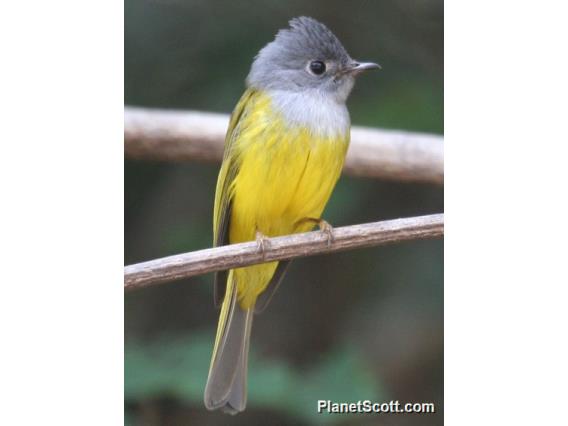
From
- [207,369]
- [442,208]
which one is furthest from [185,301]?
[442,208]

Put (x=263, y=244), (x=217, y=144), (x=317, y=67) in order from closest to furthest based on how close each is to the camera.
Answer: (x=263, y=244)
(x=317, y=67)
(x=217, y=144)

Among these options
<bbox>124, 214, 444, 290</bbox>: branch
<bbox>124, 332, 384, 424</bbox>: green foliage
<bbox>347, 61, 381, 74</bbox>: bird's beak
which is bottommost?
<bbox>124, 332, 384, 424</bbox>: green foliage

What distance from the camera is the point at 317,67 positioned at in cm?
316

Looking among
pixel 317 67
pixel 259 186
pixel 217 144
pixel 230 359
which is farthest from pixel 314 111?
pixel 230 359

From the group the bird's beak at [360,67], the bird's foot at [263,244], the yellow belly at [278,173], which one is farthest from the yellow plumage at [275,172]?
the bird's beak at [360,67]

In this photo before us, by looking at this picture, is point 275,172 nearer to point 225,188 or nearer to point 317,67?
point 225,188

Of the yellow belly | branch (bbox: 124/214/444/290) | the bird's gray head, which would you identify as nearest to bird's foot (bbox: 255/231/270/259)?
branch (bbox: 124/214/444/290)

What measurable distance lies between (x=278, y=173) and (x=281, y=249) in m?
0.24

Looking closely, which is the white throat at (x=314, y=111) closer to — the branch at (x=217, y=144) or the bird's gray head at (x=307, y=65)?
the bird's gray head at (x=307, y=65)

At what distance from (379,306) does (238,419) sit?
60 cm

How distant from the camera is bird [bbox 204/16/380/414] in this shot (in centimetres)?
297

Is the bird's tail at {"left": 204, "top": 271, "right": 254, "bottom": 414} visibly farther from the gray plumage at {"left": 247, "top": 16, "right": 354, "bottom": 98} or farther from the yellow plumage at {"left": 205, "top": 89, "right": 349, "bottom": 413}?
the gray plumage at {"left": 247, "top": 16, "right": 354, "bottom": 98}

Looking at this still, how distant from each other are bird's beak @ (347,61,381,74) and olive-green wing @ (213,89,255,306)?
338mm

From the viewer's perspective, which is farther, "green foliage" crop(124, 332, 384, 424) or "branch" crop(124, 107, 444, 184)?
"branch" crop(124, 107, 444, 184)
